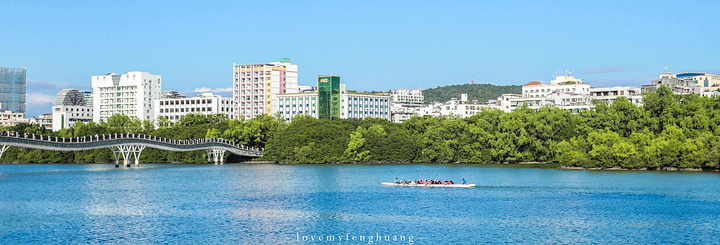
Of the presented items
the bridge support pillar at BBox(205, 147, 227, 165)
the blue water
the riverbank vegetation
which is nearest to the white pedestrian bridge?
the bridge support pillar at BBox(205, 147, 227, 165)

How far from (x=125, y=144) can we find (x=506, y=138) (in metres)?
61.3

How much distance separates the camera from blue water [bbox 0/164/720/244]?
47.5m

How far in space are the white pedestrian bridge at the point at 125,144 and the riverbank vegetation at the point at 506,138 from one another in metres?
5.18

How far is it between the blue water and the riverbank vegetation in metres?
16.9

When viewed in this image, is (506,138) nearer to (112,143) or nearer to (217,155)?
(217,155)

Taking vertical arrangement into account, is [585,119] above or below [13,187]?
above

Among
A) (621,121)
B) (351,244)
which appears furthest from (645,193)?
(621,121)

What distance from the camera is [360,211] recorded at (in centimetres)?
5981

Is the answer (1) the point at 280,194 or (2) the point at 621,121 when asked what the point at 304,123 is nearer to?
(2) the point at 621,121

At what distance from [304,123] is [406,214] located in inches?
3833

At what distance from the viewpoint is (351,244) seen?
147 ft

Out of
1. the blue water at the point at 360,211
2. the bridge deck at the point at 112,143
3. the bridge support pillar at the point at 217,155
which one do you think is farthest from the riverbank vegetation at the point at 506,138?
the blue water at the point at 360,211

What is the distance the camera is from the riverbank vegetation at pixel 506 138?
10988 cm

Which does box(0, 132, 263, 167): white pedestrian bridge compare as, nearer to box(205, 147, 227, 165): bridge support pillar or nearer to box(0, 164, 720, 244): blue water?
box(205, 147, 227, 165): bridge support pillar
